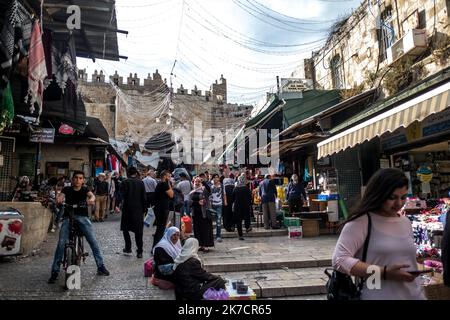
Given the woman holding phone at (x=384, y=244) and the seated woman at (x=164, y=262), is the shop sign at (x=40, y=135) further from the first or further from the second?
the woman holding phone at (x=384, y=244)

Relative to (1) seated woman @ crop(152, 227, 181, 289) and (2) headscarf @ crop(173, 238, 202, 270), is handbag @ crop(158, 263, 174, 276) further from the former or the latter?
(2) headscarf @ crop(173, 238, 202, 270)

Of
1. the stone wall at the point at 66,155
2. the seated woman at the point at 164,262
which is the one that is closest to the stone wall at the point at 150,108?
the stone wall at the point at 66,155

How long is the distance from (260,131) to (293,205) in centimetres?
579

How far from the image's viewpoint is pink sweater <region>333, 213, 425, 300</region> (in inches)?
84.4

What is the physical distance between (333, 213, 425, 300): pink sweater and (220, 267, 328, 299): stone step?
3.47 meters

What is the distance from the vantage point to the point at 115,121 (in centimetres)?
2994

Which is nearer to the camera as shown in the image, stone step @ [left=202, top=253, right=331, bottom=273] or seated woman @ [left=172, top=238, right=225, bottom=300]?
seated woman @ [left=172, top=238, right=225, bottom=300]

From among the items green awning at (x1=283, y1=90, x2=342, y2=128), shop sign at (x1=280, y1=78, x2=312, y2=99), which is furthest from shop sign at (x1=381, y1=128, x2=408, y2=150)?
shop sign at (x1=280, y1=78, x2=312, y2=99)

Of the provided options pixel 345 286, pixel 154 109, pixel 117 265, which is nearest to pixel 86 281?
pixel 117 265

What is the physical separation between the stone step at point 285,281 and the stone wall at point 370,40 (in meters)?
5.95

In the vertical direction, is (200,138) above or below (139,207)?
above
